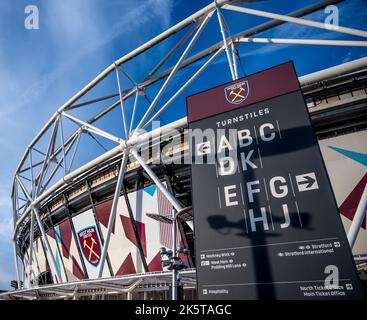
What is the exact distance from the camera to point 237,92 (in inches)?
201

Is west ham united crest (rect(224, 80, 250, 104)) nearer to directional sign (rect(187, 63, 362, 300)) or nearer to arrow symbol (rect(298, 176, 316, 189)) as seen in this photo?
directional sign (rect(187, 63, 362, 300))

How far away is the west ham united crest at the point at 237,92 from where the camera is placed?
503 centimetres

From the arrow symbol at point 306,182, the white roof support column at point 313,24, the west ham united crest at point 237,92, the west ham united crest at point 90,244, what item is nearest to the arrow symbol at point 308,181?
the arrow symbol at point 306,182

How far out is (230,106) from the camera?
5102 mm

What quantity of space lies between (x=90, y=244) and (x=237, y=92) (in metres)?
13.7

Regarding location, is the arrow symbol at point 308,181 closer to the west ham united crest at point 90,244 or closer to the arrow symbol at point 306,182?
the arrow symbol at point 306,182

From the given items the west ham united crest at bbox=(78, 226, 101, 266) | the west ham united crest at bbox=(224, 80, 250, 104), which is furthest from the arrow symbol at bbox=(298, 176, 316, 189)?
the west ham united crest at bbox=(78, 226, 101, 266)

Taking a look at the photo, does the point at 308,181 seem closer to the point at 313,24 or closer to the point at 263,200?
the point at 263,200

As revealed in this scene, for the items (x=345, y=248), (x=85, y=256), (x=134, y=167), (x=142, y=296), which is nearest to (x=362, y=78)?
A: (x=345, y=248)

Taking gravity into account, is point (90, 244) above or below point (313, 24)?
below

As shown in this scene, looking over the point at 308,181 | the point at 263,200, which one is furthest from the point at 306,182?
the point at 263,200

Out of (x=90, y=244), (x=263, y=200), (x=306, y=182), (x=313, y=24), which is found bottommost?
(x=263, y=200)

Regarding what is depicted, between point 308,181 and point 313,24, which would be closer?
point 308,181
